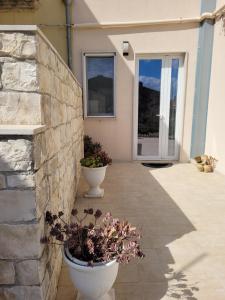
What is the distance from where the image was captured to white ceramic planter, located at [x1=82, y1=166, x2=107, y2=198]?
3.04 metres

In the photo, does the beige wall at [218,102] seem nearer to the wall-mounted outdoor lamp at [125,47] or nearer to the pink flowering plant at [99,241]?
the wall-mounted outdoor lamp at [125,47]

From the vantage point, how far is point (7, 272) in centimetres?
124

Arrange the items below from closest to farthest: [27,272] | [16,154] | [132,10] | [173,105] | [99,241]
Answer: [16,154]
[27,272]
[99,241]
[132,10]
[173,105]

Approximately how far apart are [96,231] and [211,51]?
4535mm

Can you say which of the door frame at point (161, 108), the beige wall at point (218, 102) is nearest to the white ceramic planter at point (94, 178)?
the door frame at point (161, 108)

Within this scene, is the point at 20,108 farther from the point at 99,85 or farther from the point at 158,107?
the point at 158,107

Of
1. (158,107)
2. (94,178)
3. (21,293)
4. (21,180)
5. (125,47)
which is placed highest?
(125,47)

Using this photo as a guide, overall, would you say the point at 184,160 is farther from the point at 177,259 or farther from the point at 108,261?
the point at 108,261

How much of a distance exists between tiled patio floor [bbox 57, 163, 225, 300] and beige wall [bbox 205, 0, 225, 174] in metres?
0.53

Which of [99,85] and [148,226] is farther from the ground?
[99,85]

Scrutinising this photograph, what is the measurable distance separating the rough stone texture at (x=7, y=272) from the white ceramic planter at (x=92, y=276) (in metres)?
0.29

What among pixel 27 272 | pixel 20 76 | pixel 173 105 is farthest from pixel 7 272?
pixel 173 105

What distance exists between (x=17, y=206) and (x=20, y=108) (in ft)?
1.63

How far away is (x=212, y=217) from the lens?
8.77ft
